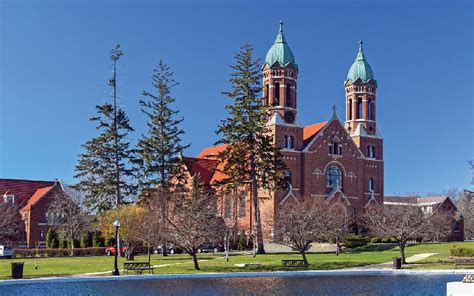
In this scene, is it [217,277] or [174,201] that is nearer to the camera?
[217,277]

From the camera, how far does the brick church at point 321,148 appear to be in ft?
226

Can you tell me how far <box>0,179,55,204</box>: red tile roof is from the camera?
77562 mm

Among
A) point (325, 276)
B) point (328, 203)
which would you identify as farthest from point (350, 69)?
point (325, 276)

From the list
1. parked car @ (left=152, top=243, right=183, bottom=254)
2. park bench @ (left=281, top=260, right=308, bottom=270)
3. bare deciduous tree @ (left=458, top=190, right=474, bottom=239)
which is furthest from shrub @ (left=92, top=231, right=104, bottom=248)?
bare deciduous tree @ (left=458, top=190, right=474, bottom=239)

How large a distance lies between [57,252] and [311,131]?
31.1 m

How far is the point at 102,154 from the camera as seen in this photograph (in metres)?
56.9

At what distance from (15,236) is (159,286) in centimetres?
4897

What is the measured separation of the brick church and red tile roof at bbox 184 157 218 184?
0.27 m

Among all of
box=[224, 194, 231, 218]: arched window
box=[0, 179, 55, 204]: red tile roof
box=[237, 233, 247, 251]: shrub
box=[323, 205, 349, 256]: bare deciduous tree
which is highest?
box=[0, 179, 55, 204]: red tile roof

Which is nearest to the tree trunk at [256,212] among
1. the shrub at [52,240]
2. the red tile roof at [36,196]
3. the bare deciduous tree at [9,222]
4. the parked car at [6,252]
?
the shrub at [52,240]

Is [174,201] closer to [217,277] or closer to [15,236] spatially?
[217,277]

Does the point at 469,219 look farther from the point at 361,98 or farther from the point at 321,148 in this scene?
the point at 321,148

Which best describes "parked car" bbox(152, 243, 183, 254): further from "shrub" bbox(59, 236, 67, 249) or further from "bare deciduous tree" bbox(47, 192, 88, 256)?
"shrub" bbox(59, 236, 67, 249)

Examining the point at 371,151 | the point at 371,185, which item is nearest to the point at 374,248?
the point at 371,185
